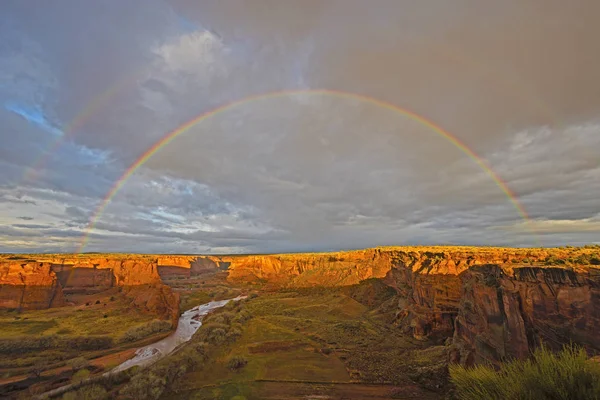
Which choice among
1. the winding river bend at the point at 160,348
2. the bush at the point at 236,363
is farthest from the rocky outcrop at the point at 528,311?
the winding river bend at the point at 160,348

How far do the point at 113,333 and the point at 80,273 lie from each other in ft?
126

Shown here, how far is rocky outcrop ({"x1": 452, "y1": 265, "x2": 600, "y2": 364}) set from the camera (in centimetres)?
1595

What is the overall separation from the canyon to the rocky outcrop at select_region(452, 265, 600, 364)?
0.05 meters

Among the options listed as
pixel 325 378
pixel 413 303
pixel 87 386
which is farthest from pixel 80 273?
pixel 413 303

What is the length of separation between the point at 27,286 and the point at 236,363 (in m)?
51.4

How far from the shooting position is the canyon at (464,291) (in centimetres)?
1700

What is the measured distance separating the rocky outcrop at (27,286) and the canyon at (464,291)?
0.46 feet

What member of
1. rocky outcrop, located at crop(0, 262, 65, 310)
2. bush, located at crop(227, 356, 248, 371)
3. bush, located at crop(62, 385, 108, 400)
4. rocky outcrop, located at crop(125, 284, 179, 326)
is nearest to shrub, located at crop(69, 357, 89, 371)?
bush, located at crop(62, 385, 108, 400)

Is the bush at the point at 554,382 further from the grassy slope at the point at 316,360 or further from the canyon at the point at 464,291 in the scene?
the grassy slope at the point at 316,360

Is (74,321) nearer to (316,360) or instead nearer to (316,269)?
(316,360)

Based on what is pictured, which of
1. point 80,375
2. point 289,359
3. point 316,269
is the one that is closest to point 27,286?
point 80,375

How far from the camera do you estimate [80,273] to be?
77.2 metres

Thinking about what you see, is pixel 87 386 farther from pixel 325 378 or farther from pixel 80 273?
pixel 80 273

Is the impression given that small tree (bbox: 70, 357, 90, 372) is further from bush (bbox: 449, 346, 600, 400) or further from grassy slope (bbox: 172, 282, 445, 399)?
bush (bbox: 449, 346, 600, 400)
